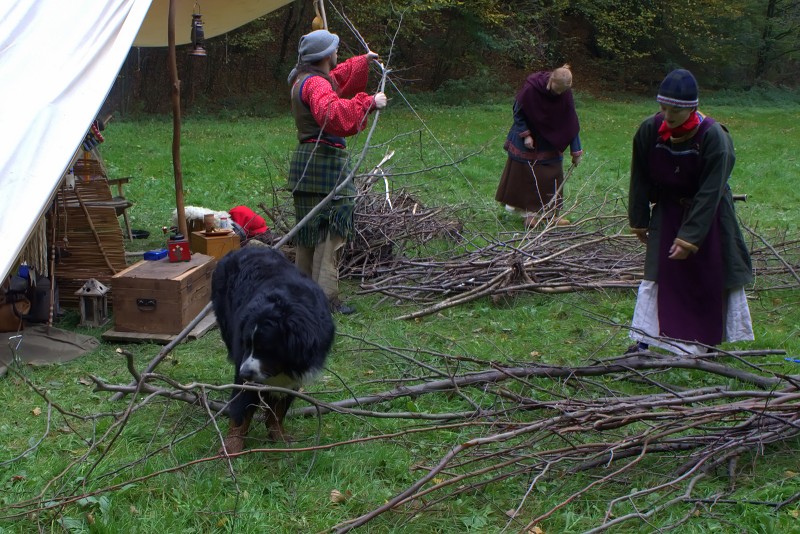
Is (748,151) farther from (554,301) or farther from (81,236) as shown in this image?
(81,236)

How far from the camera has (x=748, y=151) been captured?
14695 millimetres

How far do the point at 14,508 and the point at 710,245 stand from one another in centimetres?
386

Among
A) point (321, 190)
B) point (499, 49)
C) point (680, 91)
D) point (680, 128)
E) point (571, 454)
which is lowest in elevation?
point (571, 454)

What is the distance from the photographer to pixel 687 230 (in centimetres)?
439

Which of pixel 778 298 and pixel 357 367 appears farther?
pixel 778 298

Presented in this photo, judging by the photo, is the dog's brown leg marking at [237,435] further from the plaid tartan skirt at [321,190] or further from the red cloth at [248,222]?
the red cloth at [248,222]

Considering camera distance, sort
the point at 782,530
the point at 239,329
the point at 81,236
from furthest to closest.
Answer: the point at 81,236 → the point at 239,329 → the point at 782,530

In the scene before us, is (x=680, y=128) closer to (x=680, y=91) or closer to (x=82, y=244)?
(x=680, y=91)

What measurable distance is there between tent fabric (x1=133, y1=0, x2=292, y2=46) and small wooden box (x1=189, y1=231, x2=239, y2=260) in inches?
95.9

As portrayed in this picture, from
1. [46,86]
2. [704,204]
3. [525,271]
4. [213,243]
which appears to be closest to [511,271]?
[525,271]

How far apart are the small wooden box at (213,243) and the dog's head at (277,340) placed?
3288 millimetres

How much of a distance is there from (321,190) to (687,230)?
2684mm

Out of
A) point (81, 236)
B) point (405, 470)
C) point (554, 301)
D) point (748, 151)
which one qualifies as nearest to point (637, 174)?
point (554, 301)

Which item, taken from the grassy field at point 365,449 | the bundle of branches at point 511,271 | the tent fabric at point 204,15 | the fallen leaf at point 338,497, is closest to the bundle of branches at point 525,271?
the bundle of branches at point 511,271
